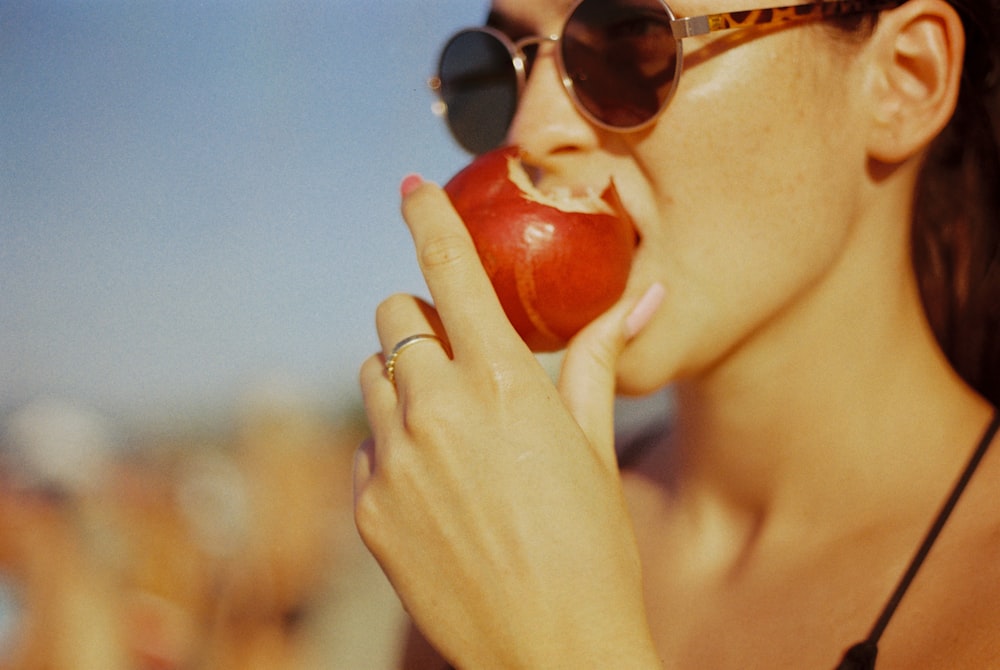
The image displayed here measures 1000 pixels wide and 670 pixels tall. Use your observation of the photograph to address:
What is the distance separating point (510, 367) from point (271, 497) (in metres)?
3.36

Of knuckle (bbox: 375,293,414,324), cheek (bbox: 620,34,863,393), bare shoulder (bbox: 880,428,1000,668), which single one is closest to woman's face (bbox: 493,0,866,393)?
cheek (bbox: 620,34,863,393)

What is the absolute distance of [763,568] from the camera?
161 cm

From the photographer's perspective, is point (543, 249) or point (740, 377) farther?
point (740, 377)

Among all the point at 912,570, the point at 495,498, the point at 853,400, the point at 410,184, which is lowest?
the point at 912,570

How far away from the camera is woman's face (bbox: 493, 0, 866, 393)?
4.44 feet

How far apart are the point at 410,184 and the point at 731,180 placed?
1.69 feet

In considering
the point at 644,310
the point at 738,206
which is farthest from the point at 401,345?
the point at 738,206

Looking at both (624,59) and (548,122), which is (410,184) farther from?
(624,59)

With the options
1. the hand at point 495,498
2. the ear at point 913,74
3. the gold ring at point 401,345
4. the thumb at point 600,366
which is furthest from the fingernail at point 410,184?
the ear at point 913,74

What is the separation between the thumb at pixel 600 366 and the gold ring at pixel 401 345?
0.66 ft

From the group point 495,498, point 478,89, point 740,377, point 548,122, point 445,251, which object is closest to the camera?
point 495,498

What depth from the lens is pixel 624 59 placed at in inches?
54.9

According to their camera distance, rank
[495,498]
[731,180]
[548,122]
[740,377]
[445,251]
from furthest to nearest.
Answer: [740,377]
[548,122]
[731,180]
[445,251]
[495,498]

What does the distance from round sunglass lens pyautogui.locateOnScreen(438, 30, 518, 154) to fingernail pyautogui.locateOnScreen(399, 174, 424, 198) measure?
299 millimetres
